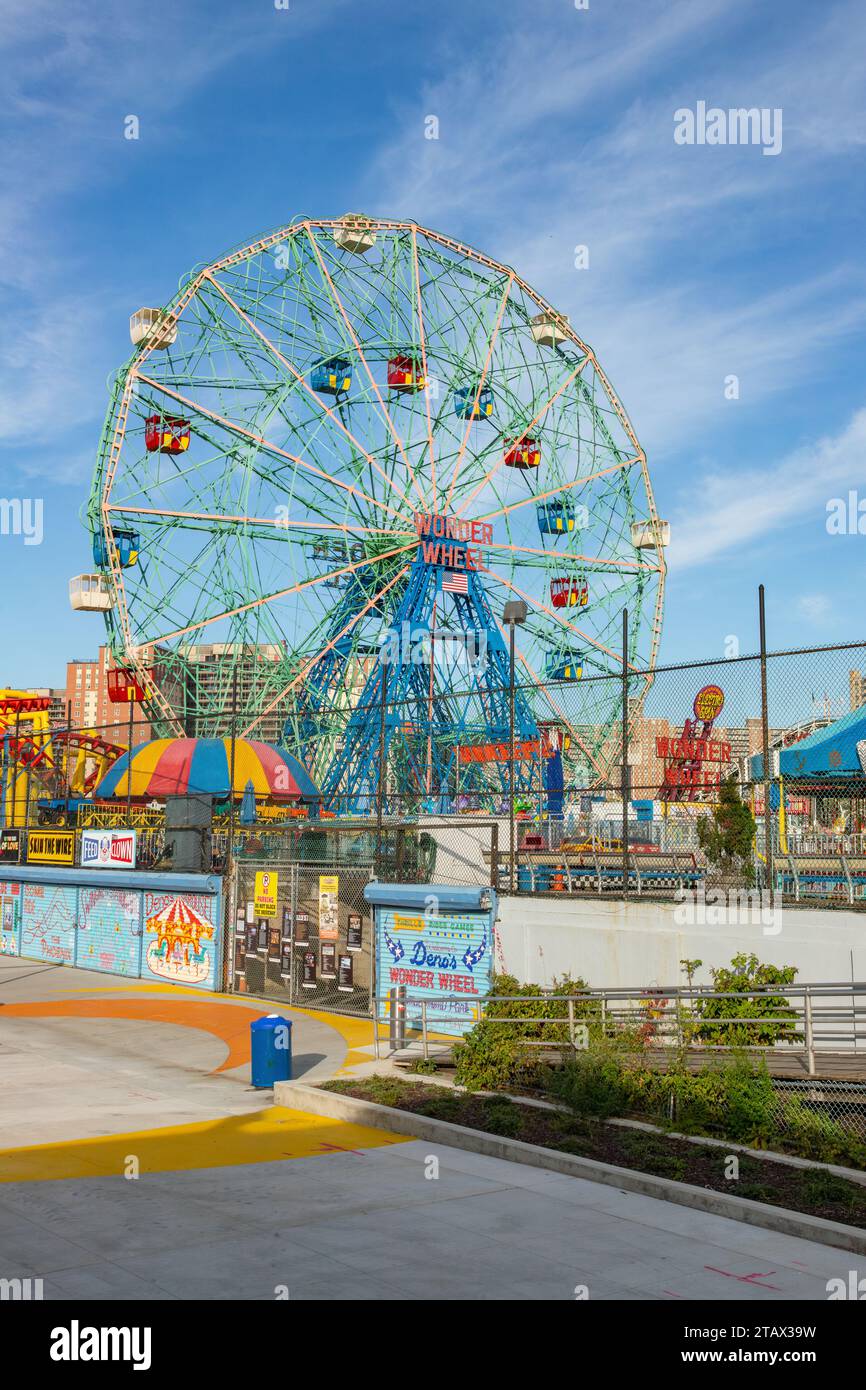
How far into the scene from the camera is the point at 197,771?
108 ft

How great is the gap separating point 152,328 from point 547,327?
17.0 m

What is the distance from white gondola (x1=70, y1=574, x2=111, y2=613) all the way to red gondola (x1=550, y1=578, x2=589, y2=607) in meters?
18.3

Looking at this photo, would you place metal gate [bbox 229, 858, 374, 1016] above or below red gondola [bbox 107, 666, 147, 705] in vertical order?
below

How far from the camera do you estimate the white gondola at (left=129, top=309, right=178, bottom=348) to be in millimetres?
41469

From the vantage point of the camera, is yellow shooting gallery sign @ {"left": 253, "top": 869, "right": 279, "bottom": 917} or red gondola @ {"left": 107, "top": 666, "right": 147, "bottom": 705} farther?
red gondola @ {"left": 107, "top": 666, "right": 147, "bottom": 705}

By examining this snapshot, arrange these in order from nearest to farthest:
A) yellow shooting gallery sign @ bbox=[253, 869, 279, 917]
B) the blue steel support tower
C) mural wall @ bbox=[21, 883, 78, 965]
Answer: yellow shooting gallery sign @ bbox=[253, 869, 279, 917]
mural wall @ bbox=[21, 883, 78, 965]
the blue steel support tower

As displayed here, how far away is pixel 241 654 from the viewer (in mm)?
42938

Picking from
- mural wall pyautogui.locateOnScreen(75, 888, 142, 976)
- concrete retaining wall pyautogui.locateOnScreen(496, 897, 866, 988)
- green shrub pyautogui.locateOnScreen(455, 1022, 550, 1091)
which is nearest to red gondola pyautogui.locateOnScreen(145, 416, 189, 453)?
mural wall pyautogui.locateOnScreen(75, 888, 142, 976)

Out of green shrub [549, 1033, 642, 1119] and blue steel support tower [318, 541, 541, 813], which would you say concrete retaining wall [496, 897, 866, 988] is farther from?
blue steel support tower [318, 541, 541, 813]

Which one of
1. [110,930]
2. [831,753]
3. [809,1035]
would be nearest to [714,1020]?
[809,1035]

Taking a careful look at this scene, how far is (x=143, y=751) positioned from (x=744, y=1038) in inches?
985

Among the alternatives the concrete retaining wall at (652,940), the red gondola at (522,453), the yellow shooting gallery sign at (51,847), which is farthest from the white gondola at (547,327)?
the concrete retaining wall at (652,940)
